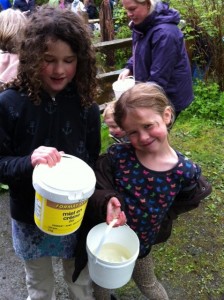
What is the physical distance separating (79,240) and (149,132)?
2.20ft

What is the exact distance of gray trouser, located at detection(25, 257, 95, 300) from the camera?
6.76ft

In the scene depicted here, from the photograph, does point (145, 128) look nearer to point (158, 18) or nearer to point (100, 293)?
point (100, 293)

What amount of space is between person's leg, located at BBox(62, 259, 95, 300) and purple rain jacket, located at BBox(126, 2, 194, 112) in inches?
58.2

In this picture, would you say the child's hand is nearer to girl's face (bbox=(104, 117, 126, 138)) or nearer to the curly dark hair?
girl's face (bbox=(104, 117, 126, 138))

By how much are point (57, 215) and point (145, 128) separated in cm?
59

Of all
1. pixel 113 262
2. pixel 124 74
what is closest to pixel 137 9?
pixel 124 74

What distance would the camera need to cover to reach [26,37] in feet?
5.40

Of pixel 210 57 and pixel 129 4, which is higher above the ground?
pixel 129 4

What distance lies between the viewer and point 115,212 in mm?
1704

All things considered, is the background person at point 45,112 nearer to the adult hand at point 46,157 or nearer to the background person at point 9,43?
the adult hand at point 46,157

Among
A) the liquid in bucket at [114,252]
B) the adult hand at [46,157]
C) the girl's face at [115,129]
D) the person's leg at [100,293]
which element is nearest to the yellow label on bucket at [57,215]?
the adult hand at [46,157]

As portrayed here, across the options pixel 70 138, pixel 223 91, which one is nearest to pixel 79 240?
pixel 70 138

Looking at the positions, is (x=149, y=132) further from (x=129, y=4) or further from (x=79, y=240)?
(x=129, y=4)

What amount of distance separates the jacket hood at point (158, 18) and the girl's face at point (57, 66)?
51.6 inches
